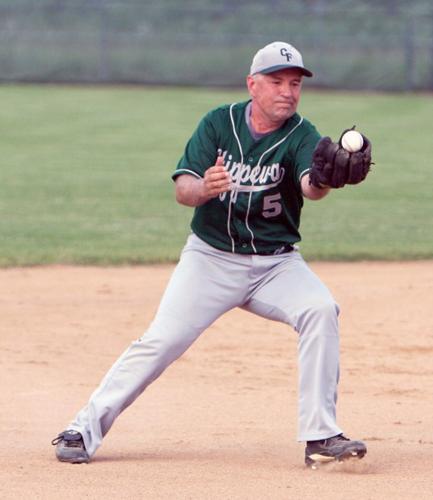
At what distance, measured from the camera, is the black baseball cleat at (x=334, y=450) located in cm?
505

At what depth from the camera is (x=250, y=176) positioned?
17.0ft

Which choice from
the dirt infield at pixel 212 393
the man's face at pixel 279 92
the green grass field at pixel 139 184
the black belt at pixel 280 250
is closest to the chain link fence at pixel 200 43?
the green grass field at pixel 139 184

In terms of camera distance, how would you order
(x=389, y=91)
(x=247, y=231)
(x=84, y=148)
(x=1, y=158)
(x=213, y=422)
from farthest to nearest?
(x=389, y=91), (x=84, y=148), (x=1, y=158), (x=213, y=422), (x=247, y=231)

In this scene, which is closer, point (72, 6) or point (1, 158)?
point (1, 158)

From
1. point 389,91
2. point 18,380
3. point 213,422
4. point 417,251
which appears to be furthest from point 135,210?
point 389,91

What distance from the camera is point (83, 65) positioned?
31.5 m

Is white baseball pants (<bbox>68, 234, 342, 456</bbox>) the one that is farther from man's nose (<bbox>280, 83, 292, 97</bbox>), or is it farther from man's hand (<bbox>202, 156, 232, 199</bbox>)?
man's nose (<bbox>280, 83, 292, 97</bbox>)

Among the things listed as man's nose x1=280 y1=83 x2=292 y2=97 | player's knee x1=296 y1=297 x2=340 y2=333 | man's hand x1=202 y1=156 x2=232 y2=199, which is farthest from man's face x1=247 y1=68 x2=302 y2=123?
player's knee x1=296 y1=297 x2=340 y2=333

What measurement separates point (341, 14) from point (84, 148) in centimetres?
1400

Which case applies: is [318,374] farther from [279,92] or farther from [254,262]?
[279,92]

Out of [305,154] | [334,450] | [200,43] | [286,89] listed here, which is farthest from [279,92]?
[200,43]

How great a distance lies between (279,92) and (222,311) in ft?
3.17

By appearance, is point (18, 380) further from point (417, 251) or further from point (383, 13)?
point (383, 13)

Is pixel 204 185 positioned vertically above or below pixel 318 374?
above
